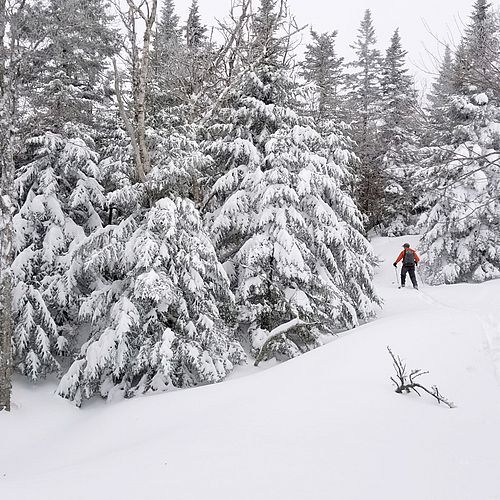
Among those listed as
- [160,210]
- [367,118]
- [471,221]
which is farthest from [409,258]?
[367,118]

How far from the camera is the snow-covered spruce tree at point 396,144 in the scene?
26.7 meters

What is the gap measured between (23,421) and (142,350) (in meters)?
2.95

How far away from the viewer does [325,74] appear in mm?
20703

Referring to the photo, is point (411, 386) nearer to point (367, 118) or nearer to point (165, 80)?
point (165, 80)

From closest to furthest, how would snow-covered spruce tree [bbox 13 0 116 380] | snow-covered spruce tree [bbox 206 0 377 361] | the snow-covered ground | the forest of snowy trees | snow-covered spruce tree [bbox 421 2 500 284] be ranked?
the snow-covered ground → the forest of snowy trees → snow-covered spruce tree [bbox 13 0 116 380] → snow-covered spruce tree [bbox 206 0 377 361] → snow-covered spruce tree [bbox 421 2 500 284]

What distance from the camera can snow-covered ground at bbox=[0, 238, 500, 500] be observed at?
358 centimetres

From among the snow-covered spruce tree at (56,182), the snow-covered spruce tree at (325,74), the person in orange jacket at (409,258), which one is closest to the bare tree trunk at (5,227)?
the snow-covered spruce tree at (56,182)

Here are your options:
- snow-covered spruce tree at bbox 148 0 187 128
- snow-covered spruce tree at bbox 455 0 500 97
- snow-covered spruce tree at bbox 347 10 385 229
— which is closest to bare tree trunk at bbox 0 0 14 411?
snow-covered spruce tree at bbox 148 0 187 128

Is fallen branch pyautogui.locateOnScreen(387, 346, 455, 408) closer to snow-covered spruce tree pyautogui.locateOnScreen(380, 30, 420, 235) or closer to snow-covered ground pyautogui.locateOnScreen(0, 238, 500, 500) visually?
snow-covered ground pyautogui.locateOnScreen(0, 238, 500, 500)

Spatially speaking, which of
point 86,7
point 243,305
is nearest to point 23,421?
point 243,305

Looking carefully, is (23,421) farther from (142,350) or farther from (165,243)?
(165,243)

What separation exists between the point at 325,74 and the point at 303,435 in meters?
19.7

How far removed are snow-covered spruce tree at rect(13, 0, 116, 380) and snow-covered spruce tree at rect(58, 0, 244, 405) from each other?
5.05 ft

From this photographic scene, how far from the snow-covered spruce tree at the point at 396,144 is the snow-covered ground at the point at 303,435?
19.4m
